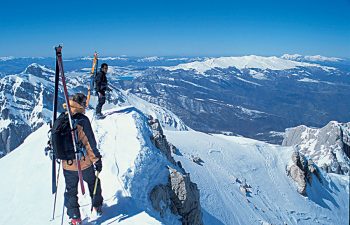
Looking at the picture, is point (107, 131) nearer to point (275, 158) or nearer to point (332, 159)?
point (275, 158)

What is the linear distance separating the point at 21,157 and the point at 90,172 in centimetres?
1020

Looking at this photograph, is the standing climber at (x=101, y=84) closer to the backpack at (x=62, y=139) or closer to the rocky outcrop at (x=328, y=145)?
the backpack at (x=62, y=139)

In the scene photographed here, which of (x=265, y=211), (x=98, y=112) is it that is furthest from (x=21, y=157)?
(x=265, y=211)

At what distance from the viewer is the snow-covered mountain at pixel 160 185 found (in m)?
10.5

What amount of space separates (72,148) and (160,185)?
605 cm

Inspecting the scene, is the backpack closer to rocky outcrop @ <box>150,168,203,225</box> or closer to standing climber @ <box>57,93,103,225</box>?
standing climber @ <box>57,93,103,225</box>

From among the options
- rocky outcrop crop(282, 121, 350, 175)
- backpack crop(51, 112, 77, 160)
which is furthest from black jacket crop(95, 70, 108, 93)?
rocky outcrop crop(282, 121, 350, 175)

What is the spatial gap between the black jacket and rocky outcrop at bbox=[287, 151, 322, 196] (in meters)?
25.4

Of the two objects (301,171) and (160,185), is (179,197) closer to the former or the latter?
(160,185)

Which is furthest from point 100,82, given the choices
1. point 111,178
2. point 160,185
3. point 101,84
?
point 160,185

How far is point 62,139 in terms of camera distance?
289 inches

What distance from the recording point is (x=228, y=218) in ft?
68.8

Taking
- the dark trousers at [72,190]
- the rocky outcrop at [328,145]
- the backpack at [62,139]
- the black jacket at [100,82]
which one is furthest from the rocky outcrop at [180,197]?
the rocky outcrop at [328,145]

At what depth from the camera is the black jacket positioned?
49.8 feet
